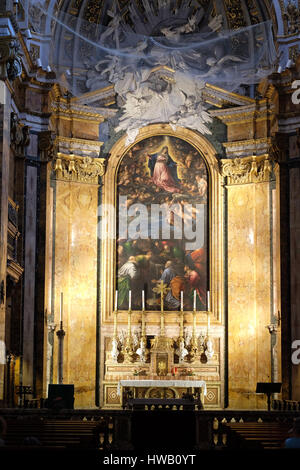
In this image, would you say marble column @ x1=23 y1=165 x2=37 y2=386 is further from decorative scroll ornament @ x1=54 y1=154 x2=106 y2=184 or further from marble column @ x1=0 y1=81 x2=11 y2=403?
marble column @ x1=0 y1=81 x2=11 y2=403

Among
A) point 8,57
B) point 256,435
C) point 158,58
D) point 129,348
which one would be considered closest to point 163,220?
point 129,348

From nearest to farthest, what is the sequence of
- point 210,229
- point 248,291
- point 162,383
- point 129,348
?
1. point 162,383
2. point 129,348
3. point 248,291
4. point 210,229

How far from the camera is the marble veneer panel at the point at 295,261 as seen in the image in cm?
2283

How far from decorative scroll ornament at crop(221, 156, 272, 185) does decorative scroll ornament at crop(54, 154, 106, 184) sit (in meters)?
4.14

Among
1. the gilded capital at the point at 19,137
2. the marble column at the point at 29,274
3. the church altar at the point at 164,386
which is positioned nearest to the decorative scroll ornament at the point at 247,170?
the marble column at the point at 29,274

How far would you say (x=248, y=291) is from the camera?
25.3 metres

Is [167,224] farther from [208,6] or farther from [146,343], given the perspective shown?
[208,6]

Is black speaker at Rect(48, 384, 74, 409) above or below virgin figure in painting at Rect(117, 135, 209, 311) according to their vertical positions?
below

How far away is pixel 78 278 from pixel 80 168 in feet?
11.9

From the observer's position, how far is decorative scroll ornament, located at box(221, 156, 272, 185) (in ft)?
83.3

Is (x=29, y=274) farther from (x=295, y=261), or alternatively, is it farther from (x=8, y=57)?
(x=295, y=261)

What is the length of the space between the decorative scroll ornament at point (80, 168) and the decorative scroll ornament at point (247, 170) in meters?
4.14

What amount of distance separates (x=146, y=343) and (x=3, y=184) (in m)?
8.05

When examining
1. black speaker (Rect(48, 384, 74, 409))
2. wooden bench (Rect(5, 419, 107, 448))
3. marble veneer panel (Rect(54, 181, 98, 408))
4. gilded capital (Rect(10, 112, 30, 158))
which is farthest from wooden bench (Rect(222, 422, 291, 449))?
gilded capital (Rect(10, 112, 30, 158))
